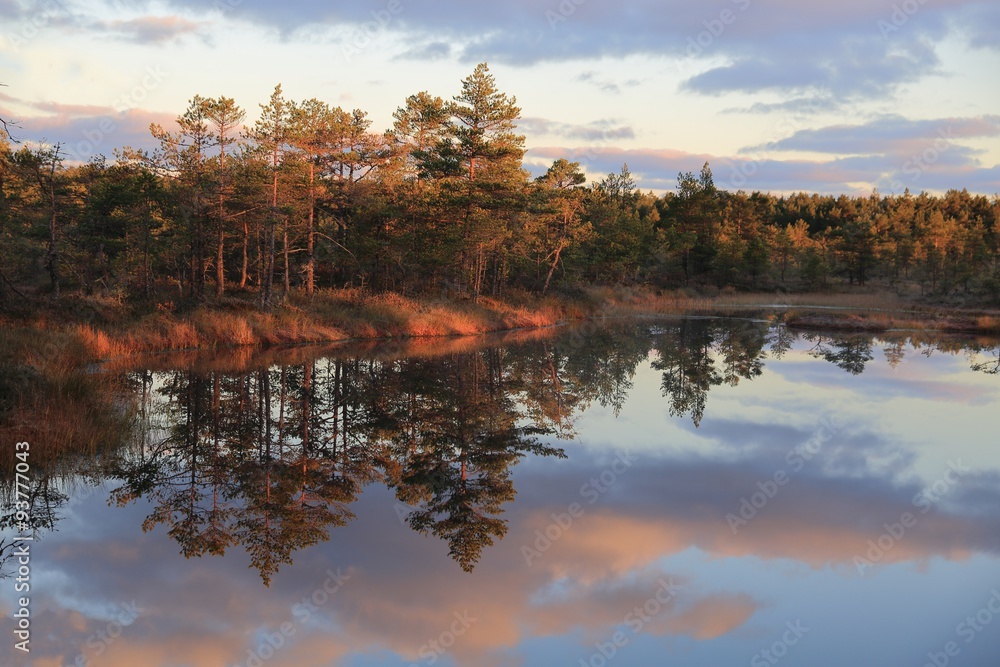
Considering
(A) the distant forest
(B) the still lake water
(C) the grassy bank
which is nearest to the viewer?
(B) the still lake water

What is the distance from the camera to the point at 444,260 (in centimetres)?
3988

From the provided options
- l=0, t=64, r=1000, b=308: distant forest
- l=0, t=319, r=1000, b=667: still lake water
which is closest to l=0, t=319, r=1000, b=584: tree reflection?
l=0, t=319, r=1000, b=667: still lake water

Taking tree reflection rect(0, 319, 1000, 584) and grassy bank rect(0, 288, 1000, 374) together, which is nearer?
tree reflection rect(0, 319, 1000, 584)

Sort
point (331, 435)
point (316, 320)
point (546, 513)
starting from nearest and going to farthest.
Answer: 1. point (546, 513)
2. point (331, 435)
3. point (316, 320)

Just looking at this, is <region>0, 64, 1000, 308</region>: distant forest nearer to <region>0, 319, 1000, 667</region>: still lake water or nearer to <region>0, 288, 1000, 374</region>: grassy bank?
<region>0, 288, 1000, 374</region>: grassy bank

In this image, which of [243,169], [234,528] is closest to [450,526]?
[234,528]

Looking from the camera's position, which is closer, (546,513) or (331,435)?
(546,513)

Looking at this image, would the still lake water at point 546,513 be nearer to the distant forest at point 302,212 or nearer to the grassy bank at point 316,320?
the grassy bank at point 316,320

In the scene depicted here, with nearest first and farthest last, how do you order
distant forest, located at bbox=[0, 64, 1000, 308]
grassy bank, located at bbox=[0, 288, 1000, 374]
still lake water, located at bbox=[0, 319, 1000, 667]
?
still lake water, located at bbox=[0, 319, 1000, 667]
grassy bank, located at bbox=[0, 288, 1000, 374]
distant forest, located at bbox=[0, 64, 1000, 308]

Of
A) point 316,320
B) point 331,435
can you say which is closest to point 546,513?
point 331,435

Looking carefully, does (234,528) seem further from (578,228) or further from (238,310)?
(578,228)

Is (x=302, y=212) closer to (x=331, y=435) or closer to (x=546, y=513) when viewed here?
(x=331, y=435)

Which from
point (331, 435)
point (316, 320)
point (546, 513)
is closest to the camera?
point (546, 513)

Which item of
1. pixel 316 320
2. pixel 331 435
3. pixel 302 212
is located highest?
pixel 302 212
